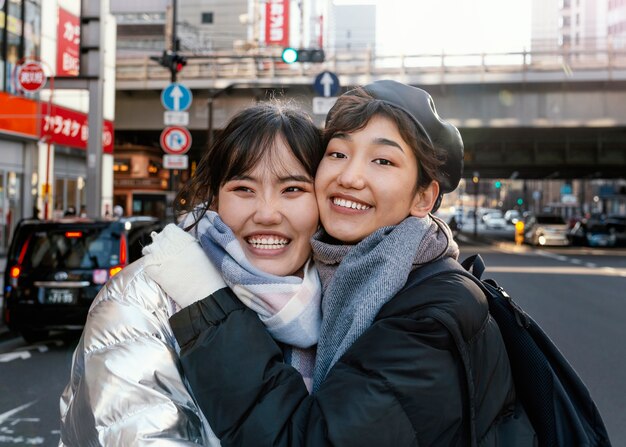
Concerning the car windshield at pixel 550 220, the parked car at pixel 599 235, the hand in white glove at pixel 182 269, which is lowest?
the parked car at pixel 599 235

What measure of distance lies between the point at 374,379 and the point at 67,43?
2835cm

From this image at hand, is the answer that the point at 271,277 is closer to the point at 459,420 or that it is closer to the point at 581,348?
the point at 459,420

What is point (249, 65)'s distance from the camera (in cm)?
3000

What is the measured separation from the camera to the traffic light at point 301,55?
19.0 metres

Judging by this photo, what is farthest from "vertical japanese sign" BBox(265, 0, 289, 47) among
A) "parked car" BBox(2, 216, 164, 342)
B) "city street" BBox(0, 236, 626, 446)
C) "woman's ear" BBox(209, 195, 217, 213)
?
"woman's ear" BBox(209, 195, 217, 213)

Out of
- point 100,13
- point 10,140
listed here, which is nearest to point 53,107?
point 10,140

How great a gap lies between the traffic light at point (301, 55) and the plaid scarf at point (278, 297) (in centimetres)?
1753

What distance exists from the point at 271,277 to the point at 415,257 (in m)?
0.38

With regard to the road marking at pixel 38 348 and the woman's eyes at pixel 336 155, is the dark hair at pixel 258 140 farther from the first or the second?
the road marking at pixel 38 348

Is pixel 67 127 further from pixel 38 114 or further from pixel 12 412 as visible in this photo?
pixel 12 412

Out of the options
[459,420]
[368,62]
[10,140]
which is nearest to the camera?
[459,420]

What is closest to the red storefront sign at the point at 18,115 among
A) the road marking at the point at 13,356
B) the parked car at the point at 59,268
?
the parked car at the point at 59,268

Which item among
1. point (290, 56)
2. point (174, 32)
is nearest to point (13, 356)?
point (290, 56)

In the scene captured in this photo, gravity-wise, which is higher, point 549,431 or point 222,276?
point 222,276
